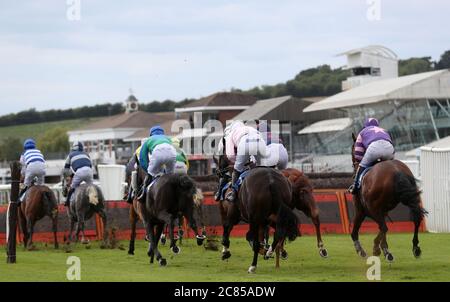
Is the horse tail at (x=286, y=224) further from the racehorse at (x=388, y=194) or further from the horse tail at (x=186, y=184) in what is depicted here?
the horse tail at (x=186, y=184)

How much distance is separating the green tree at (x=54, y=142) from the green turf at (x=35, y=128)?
17.0 metres

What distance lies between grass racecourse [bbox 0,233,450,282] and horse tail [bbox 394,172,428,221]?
0.86 m

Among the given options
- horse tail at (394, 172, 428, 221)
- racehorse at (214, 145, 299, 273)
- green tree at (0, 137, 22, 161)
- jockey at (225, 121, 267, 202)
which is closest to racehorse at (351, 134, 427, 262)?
horse tail at (394, 172, 428, 221)

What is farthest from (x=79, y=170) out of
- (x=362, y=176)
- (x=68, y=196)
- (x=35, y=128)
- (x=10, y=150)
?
(x=35, y=128)

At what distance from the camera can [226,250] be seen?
17.6 meters

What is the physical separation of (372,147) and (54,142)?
10461cm

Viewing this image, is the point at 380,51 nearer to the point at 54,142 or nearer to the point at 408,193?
the point at 54,142

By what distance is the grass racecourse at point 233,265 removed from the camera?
14.3 m

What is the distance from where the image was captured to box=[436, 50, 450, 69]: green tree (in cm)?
12877

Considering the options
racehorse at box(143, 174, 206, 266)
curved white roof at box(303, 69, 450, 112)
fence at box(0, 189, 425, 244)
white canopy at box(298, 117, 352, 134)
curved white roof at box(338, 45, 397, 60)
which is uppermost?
curved white roof at box(338, 45, 397, 60)

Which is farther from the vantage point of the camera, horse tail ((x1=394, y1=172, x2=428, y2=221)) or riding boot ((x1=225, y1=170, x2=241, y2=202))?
riding boot ((x1=225, y1=170, x2=241, y2=202))

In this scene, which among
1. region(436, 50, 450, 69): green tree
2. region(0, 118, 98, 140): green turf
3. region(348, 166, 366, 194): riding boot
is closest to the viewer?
region(348, 166, 366, 194): riding boot

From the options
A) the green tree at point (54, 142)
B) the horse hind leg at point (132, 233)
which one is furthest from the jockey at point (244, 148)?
the green tree at point (54, 142)

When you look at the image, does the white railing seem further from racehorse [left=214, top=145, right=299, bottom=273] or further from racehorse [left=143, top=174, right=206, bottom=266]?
racehorse [left=214, top=145, right=299, bottom=273]
